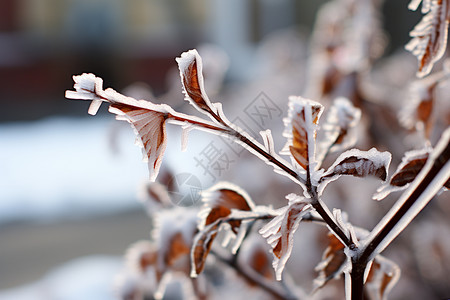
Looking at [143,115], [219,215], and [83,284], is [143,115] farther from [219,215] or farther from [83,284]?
[83,284]

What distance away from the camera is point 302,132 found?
1.02 ft

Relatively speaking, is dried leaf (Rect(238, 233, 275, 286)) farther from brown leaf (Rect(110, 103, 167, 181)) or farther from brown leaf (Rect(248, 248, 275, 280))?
brown leaf (Rect(110, 103, 167, 181))

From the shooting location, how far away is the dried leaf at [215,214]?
379 millimetres

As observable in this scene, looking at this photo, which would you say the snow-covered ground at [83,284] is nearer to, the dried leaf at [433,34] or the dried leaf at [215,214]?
the dried leaf at [215,214]

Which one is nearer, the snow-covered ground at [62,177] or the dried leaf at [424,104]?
the dried leaf at [424,104]

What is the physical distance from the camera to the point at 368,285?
0.45 metres

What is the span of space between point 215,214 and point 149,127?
0.10 meters

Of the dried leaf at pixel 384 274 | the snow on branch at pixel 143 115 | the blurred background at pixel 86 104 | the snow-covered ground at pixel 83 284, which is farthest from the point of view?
the blurred background at pixel 86 104

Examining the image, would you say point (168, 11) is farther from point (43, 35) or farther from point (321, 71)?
point (321, 71)

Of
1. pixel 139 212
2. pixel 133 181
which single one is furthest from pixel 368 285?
pixel 133 181

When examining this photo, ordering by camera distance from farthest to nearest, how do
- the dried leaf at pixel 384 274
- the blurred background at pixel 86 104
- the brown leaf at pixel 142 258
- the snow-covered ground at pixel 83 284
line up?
the blurred background at pixel 86 104 < the snow-covered ground at pixel 83 284 < the brown leaf at pixel 142 258 < the dried leaf at pixel 384 274

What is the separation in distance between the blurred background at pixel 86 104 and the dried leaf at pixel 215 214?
15 centimetres

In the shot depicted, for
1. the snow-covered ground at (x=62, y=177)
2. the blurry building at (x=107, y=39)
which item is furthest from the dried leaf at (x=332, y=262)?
the blurry building at (x=107, y=39)

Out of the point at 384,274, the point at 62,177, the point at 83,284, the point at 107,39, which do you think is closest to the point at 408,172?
the point at 384,274
